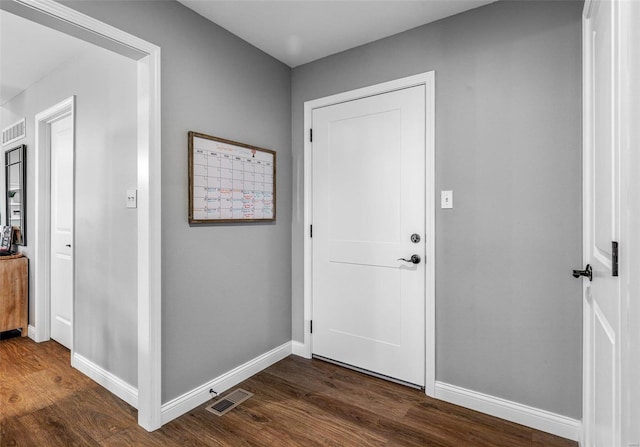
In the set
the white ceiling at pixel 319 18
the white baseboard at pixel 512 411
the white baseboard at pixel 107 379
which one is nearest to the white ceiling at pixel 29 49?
the white ceiling at pixel 319 18

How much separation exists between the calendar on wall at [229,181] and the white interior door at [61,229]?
1587 millimetres

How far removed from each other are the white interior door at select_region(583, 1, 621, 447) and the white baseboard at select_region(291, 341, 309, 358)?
188 cm

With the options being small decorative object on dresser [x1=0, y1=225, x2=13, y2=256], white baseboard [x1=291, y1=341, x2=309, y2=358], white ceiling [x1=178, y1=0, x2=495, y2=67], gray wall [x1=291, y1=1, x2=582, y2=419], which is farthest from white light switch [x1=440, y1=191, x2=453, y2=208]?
small decorative object on dresser [x1=0, y1=225, x2=13, y2=256]

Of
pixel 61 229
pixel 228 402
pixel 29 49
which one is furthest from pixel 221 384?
pixel 29 49

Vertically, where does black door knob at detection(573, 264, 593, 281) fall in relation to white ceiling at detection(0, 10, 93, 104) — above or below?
below

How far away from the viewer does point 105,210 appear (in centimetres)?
243

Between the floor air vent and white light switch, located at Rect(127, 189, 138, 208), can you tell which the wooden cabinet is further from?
the floor air vent

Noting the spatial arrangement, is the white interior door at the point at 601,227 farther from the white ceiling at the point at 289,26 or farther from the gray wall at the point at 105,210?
the gray wall at the point at 105,210

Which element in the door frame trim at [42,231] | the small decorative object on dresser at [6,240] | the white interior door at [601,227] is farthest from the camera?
the small decorative object on dresser at [6,240]

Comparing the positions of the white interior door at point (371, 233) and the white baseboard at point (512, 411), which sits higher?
the white interior door at point (371, 233)

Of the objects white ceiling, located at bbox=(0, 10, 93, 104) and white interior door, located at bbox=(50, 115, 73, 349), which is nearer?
white ceiling, located at bbox=(0, 10, 93, 104)

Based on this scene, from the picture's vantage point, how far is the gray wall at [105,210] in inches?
88.1

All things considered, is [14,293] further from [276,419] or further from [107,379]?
[276,419]

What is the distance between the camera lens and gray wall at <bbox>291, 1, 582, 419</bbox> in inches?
74.3
